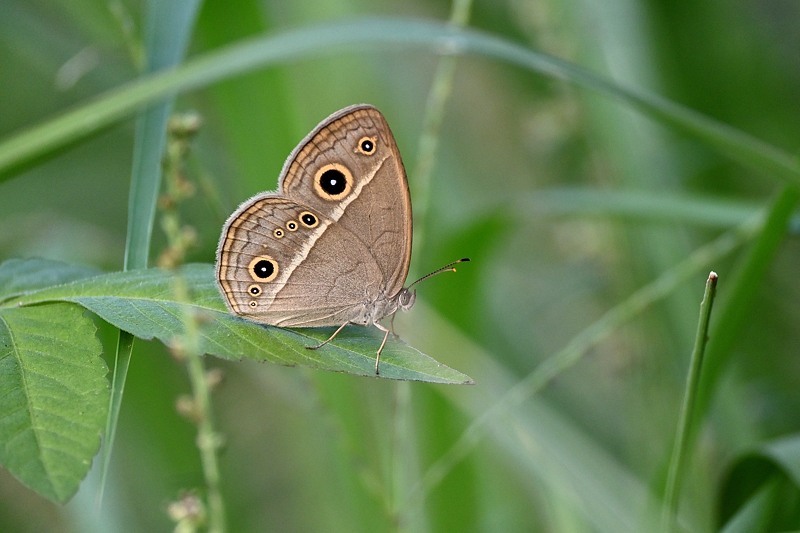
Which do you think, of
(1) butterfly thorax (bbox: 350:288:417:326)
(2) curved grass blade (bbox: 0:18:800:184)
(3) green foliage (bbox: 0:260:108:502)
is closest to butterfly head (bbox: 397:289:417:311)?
(1) butterfly thorax (bbox: 350:288:417:326)

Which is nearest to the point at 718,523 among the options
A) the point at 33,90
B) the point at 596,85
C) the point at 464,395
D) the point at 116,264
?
the point at 464,395

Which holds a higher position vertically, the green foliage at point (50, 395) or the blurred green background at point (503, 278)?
the blurred green background at point (503, 278)

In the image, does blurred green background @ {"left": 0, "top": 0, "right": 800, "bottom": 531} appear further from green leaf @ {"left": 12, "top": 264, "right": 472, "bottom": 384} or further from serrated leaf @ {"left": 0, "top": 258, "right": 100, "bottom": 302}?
green leaf @ {"left": 12, "top": 264, "right": 472, "bottom": 384}

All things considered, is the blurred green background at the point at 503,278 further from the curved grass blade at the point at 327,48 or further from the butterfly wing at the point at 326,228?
the butterfly wing at the point at 326,228

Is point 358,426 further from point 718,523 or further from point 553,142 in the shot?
point 553,142

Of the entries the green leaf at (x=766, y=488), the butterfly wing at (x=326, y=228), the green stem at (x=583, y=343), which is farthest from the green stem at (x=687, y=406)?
the butterfly wing at (x=326, y=228)

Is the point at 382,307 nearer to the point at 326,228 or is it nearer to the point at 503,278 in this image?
the point at 326,228
